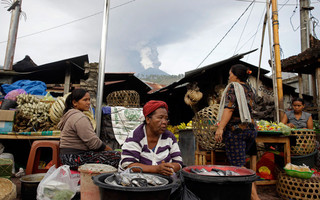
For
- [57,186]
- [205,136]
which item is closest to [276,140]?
[205,136]

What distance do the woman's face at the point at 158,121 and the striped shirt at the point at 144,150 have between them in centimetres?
13

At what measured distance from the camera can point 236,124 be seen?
2799mm

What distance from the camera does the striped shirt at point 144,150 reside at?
2.13m

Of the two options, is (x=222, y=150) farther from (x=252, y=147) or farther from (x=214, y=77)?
(x=214, y=77)

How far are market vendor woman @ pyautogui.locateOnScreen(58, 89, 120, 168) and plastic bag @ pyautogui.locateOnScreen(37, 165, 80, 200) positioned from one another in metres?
0.38

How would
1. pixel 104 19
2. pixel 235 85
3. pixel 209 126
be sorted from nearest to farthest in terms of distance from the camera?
pixel 235 85 < pixel 209 126 < pixel 104 19

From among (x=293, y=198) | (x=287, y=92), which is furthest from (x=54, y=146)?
(x=287, y=92)

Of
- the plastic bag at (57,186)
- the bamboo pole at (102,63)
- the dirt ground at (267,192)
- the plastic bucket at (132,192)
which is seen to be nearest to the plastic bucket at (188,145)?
the dirt ground at (267,192)

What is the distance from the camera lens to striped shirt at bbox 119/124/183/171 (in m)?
2.13

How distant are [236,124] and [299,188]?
4.81 ft

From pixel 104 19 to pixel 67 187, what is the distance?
3.49 m

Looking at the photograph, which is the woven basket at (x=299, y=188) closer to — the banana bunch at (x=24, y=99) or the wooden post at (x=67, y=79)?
the banana bunch at (x=24, y=99)

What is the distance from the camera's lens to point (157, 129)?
2203 mm

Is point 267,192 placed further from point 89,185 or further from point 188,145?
point 89,185
